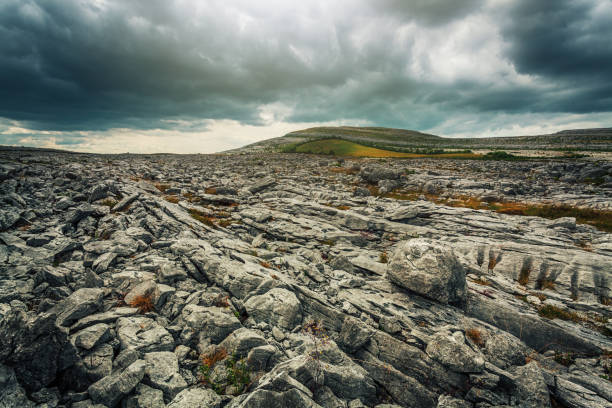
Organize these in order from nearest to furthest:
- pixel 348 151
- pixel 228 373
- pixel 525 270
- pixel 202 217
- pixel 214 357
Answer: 1. pixel 228 373
2. pixel 214 357
3. pixel 525 270
4. pixel 202 217
5. pixel 348 151

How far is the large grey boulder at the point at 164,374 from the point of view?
623 centimetres

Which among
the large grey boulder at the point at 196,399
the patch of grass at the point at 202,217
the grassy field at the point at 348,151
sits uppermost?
the grassy field at the point at 348,151

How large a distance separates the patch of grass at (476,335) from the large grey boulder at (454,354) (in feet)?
3.55

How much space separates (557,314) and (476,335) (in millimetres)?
5808

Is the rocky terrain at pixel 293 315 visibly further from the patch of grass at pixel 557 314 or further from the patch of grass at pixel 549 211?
the patch of grass at pixel 549 211

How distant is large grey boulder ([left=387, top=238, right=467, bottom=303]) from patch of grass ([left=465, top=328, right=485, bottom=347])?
1344 millimetres

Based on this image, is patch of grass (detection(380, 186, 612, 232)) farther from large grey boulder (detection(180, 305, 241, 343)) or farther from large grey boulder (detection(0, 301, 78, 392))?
large grey boulder (detection(0, 301, 78, 392))

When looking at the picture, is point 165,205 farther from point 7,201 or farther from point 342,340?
point 342,340

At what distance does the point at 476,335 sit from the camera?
902 cm

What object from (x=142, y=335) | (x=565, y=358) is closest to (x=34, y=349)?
(x=142, y=335)

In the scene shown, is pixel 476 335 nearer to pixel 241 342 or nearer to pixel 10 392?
pixel 241 342

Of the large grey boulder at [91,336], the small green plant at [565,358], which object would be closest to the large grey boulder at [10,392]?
the large grey boulder at [91,336]

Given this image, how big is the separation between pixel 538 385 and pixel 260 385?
8604mm

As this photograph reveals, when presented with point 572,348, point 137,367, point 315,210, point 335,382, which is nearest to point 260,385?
point 335,382
